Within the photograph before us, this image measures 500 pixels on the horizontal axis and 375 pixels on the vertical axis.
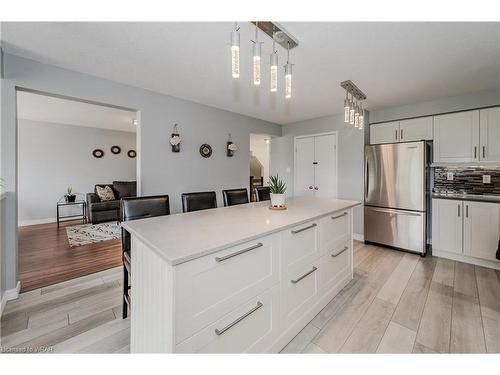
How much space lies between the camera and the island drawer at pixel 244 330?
3.40ft

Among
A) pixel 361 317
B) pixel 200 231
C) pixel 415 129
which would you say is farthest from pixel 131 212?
pixel 415 129

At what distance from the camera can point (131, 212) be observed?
1.87 metres

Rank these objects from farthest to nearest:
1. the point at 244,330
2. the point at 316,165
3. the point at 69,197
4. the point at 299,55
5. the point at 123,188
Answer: the point at 123,188, the point at 69,197, the point at 316,165, the point at 299,55, the point at 244,330

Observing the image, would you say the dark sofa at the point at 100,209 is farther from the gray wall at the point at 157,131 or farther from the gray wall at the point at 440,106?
the gray wall at the point at 440,106

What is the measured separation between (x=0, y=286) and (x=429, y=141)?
17.6 feet

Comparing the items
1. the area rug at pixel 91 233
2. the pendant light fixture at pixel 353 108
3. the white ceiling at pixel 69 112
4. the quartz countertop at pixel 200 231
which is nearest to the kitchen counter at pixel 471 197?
the pendant light fixture at pixel 353 108

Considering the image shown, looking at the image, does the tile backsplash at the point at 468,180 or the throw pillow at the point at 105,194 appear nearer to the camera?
the tile backsplash at the point at 468,180

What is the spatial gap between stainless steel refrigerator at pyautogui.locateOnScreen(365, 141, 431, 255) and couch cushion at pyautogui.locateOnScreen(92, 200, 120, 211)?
5372mm

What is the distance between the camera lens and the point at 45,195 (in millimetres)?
5211

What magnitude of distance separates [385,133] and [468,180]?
51.5 inches

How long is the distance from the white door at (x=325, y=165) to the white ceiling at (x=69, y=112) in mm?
3667

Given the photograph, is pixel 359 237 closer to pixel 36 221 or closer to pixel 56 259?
pixel 56 259

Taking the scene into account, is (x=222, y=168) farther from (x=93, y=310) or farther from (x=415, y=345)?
(x=415, y=345)
